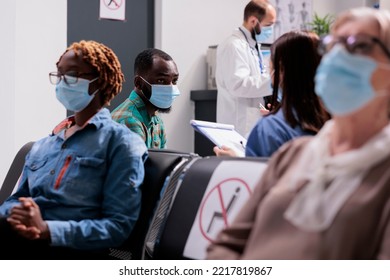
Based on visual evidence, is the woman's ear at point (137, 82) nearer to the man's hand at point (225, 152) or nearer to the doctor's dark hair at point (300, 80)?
the man's hand at point (225, 152)

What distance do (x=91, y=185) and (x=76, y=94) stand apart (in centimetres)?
35

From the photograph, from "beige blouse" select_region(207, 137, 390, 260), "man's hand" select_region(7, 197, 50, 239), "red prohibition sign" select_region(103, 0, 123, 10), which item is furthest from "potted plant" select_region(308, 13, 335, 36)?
"beige blouse" select_region(207, 137, 390, 260)

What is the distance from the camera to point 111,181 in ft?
6.28

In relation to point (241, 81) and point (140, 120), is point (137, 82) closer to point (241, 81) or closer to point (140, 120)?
point (140, 120)

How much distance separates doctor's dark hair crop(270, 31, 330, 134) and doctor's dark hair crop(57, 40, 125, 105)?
1.82 ft

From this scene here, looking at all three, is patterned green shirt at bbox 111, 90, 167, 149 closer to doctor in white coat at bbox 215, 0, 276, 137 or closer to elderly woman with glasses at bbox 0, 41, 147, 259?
elderly woman with glasses at bbox 0, 41, 147, 259

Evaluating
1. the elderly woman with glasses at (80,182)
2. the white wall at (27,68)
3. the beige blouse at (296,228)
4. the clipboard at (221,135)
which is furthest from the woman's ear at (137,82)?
the beige blouse at (296,228)

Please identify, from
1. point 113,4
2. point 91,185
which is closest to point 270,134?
point 91,185

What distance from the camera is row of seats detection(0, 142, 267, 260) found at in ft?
5.61

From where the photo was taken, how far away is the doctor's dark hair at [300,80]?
75.0 inches

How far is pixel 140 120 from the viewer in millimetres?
2740

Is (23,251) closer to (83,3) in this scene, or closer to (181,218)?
(181,218)

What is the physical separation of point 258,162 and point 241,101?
8.44 ft
